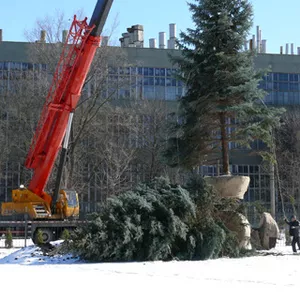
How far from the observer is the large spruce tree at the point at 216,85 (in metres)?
22.0

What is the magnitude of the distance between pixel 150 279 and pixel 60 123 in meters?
15.9

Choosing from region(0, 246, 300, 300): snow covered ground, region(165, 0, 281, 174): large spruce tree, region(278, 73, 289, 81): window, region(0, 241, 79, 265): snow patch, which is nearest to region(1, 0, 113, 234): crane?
region(165, 0, 281, 174): large spruce tree

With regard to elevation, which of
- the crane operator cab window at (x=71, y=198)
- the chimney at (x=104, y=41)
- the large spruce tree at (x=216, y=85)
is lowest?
the crane operator cab window at (x=71, y=198)

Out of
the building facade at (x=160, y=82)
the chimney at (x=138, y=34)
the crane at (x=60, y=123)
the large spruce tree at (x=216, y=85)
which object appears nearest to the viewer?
the large spruce tree at (x=216, y=85)

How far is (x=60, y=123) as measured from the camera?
28.1 meters

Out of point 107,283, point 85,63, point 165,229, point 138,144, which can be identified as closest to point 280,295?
point 107,283

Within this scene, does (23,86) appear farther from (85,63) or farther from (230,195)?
(230,195)

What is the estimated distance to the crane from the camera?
27.8 meters

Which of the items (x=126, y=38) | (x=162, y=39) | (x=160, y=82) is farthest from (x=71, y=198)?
(x=162, y=39)

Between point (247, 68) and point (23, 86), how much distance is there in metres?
27.2

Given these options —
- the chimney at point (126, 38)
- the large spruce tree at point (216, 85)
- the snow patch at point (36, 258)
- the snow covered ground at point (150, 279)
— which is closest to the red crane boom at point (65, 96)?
the large spruce tree at point (216, 85)

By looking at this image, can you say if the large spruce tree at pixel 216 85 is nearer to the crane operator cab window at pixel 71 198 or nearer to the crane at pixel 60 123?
the crane at pixel 60 123

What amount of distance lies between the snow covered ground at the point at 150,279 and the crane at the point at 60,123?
10926 mm

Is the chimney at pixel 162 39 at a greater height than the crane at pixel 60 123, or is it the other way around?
the chimney at pixel 162 39
